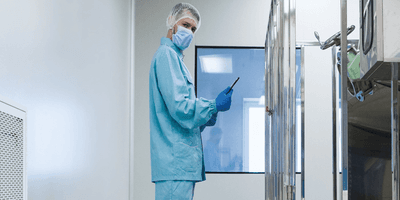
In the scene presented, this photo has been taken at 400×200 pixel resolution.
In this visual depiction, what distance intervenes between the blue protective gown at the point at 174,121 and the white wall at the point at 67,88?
369 mm

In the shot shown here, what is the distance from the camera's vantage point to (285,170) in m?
1.27

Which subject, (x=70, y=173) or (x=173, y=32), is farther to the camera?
(x=173, y=32)

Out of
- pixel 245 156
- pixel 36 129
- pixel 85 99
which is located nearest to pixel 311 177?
pixel 245 156

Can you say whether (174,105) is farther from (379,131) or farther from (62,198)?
(379,131)

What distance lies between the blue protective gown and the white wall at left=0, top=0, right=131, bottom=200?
37 cm

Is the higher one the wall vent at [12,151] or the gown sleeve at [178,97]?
the gown sleeve at [178,97]

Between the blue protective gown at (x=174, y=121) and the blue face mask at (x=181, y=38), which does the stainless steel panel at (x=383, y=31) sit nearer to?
the blue protective gown at (x=174, y=121)

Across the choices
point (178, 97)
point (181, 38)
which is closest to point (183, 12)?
point (181, 38)

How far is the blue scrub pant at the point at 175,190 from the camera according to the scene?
174cm

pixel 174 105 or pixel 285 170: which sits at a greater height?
pixel 174 105

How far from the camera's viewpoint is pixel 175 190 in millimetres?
1753

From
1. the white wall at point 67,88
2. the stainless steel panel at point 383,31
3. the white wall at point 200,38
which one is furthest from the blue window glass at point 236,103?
the stainless steel panel at point 383,31

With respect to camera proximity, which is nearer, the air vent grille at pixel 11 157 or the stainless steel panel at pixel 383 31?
the stainless steel panel at pixel 383 31

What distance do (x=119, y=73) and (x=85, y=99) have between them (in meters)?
0.92
